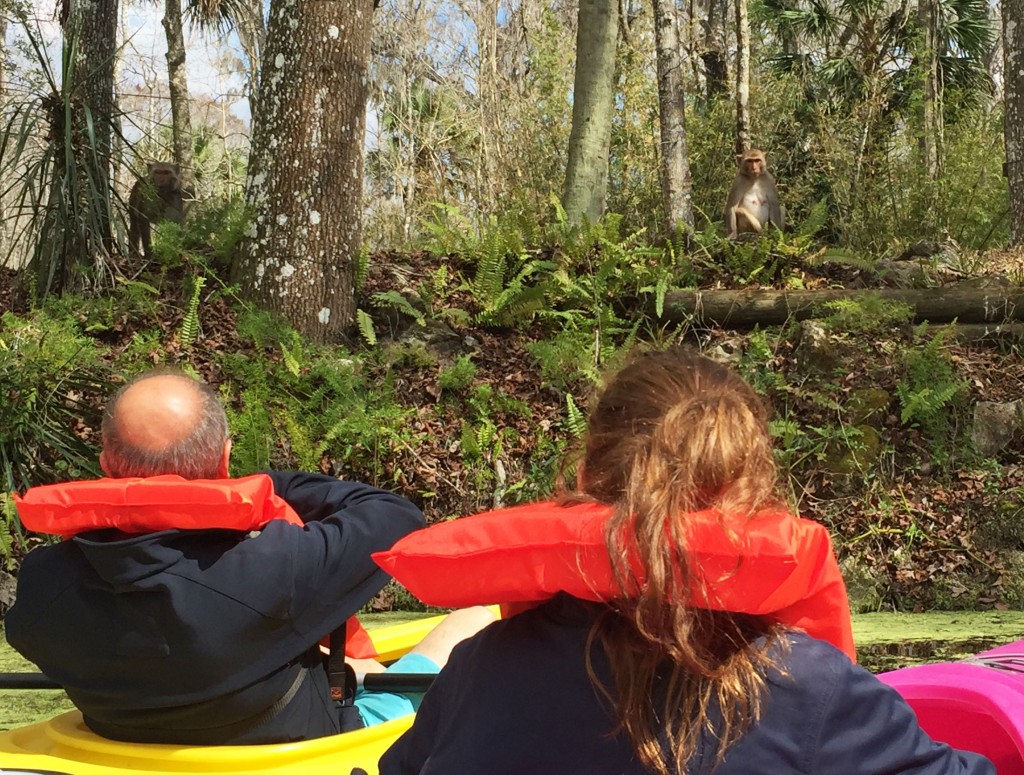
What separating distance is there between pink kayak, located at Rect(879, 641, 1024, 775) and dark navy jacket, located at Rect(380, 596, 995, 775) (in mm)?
687

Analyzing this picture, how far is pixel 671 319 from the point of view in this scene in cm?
777

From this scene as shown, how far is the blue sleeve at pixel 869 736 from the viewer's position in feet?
4.43

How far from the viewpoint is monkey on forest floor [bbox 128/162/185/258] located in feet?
27.5

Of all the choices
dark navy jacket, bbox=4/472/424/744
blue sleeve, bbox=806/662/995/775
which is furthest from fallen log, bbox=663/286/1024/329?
blue sleeve, bbox=806/662/995/775

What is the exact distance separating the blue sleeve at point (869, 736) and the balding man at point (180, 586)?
1290mm

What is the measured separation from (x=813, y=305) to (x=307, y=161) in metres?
3.78

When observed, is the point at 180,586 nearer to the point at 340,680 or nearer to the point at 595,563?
the point at 340,680

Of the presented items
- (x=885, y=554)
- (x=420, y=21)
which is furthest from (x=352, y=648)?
(x=420, y=21)

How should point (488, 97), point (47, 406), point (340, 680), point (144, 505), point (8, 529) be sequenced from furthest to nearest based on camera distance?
point (488, 97)
point (47, 406)
point (8, 529)
point (340, 680)
point (144, 505)

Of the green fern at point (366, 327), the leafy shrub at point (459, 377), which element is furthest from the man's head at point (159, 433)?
the green fern at point (366, 327)

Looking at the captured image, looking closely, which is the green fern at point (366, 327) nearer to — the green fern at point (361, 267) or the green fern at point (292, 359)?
the green fern at point (361, 267)

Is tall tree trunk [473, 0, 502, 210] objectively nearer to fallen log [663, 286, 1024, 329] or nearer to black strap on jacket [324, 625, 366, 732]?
fallen log [663, 286, 1024, 329]

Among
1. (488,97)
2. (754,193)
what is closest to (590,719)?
(754,193)

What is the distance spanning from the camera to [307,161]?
7.35m
